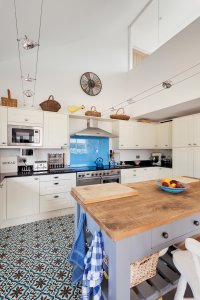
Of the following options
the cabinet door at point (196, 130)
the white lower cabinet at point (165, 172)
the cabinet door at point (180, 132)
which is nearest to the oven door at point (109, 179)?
the white lower cabinet at point (165, 172)

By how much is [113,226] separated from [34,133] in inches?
100

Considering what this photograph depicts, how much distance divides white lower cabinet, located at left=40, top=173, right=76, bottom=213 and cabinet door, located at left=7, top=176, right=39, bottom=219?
0.12 metres

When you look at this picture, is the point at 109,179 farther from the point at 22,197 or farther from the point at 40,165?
the point at 22,197

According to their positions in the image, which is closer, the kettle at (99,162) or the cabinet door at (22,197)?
the cabinet door at (22,197)

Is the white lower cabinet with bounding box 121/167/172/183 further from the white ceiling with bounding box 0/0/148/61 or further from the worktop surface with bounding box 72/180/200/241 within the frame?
the white ceiling with bounding box 0/0/148/61

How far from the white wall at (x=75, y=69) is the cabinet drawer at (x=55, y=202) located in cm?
194

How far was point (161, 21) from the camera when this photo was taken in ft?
12.3

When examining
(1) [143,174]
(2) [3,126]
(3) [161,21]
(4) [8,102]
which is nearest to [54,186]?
(2) [3,126]

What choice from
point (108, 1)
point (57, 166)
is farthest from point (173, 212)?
point (108, 1)

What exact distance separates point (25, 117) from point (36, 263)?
2272mm

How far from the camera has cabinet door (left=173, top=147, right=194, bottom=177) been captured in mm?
3297

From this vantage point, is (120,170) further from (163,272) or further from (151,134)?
(163,272)

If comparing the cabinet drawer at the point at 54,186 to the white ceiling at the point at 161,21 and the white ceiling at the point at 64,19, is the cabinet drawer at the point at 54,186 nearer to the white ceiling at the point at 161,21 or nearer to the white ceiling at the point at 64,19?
the white ceiling at the point at 64,19

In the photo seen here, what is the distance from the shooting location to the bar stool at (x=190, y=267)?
0.71 metres
